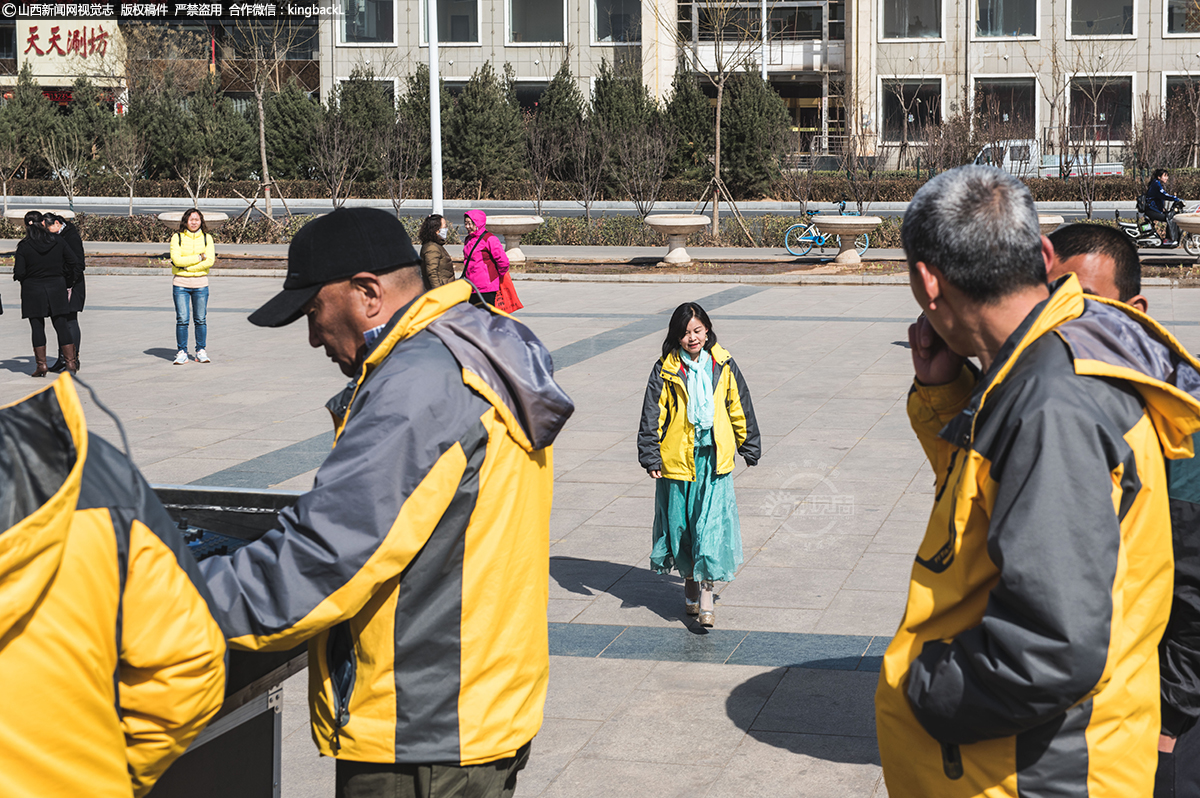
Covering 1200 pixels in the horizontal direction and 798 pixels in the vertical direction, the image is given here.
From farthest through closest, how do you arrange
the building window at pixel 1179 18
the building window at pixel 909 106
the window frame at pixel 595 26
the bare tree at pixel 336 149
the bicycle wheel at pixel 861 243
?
the window frame at pixel 595 26, the building window at pixel 909 106, the building window at pixel 1179 18, the bare tree at pixel 336 149, the bicycle wheel at pixel 861 243

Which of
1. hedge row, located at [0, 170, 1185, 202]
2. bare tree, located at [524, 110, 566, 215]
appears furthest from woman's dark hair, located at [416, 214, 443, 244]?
hedge row, located at [0, 170, 1185, 202]

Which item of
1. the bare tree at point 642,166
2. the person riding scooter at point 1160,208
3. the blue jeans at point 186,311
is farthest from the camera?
the bare tree at point 642,166

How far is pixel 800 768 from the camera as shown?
429 centimetres

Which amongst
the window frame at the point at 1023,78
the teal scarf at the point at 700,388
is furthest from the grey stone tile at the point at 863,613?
the window frame at the point at 1023,78

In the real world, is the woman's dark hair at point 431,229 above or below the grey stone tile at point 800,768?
above

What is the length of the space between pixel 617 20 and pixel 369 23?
11.5m

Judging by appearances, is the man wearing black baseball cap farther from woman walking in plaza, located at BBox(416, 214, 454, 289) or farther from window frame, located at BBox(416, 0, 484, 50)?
window frame, located at BBox(416, 0, 484, 50)

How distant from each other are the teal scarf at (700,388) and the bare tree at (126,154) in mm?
34492

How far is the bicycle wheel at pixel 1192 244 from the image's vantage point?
2164 cm

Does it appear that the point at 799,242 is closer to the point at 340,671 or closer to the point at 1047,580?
the point at 340,671

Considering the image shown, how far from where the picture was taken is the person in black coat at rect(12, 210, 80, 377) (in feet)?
40.4

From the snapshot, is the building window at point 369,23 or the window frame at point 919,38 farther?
the building window at point 369,23

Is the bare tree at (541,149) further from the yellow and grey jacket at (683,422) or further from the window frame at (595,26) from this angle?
the yellow and grey jacket at (683,422)

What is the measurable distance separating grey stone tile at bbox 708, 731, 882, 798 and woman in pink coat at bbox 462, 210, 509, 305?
8.49 meters
